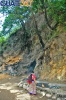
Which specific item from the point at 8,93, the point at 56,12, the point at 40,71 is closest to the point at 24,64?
the point at 40,71

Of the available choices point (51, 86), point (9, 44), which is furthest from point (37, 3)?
point (9, 44)

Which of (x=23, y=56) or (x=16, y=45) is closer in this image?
(x=23, y=56)

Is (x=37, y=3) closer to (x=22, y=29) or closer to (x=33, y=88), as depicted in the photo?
(x=33, y=88)

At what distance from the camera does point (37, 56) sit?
25047 millimetres

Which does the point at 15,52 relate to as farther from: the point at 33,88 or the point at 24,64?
the point at 33,88

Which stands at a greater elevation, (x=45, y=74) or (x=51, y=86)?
(x=51, y=86)

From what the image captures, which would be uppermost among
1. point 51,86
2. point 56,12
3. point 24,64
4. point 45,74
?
point 56,12

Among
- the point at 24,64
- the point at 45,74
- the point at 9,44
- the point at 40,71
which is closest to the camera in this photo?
the point at 45,74

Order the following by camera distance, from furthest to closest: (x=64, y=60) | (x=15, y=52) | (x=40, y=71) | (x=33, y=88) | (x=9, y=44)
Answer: (x=9, y=44), (x=15, y=52), (x=40, y=71), (x=64, y=60), (x=33, y=88)

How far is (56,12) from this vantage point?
1994 cm

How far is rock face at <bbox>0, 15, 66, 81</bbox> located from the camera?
59.6ft

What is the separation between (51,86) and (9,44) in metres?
18.8

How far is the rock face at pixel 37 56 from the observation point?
18.2 metres

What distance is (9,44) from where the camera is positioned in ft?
106
